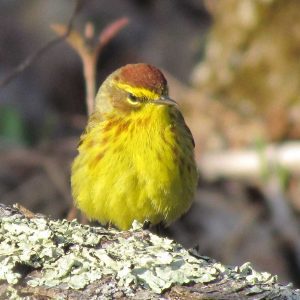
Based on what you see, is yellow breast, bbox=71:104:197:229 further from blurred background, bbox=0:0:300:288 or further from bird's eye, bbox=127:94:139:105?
blurred background, bbox=0:0:300:288

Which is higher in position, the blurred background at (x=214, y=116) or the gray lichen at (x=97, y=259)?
the blurred background at (x=214, y=116)

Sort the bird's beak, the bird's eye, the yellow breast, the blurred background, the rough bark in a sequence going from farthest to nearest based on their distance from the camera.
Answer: the blurred background, the bird's eye, the bird's beak, the yellow breast, the rough bark

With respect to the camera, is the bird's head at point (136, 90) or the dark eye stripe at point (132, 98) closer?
the bird's head at point (136, 90)

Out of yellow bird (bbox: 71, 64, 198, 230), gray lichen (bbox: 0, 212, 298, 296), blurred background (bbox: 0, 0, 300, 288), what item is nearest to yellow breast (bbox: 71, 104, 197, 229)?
yellow bird (bbox: 71, 64, 198, 230)

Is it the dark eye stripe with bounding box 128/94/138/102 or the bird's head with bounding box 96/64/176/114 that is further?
the dark eye stripe with bounding box 128/94/138/102

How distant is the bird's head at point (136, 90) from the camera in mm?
Result: 5750

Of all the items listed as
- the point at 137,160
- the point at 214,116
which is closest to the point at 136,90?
the point at 137,160

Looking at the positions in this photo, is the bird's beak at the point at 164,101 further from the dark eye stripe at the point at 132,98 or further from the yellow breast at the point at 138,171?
the dark eye stripe at the point at 132,98

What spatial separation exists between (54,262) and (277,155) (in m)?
5.43

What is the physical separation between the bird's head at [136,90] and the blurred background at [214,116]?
1.80 metres

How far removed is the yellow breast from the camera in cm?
550

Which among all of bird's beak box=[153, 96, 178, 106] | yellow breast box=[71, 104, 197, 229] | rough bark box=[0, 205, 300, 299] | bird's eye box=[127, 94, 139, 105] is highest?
bird's eye box=[127, 94, 139, 105]

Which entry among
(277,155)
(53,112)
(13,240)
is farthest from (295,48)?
(13,240)

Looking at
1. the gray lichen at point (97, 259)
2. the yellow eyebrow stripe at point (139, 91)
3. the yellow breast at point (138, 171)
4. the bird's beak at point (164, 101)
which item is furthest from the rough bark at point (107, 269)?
the yellow eyebrow stripe at point (139, 91)
